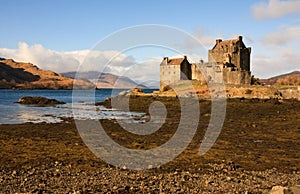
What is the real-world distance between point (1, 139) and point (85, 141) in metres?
5.74

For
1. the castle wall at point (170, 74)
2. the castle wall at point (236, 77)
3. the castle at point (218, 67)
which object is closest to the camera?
the castle wall at point (236, 77)

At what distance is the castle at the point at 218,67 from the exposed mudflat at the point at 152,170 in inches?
2129

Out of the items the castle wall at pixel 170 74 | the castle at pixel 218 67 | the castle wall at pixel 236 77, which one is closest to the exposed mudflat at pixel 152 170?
the castle wall at pixel 236 77

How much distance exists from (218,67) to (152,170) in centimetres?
7009

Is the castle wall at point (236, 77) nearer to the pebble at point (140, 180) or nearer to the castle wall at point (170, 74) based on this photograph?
the castle wall at point (170, 74)

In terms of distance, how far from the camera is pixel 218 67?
268ft

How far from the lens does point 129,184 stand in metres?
12.1

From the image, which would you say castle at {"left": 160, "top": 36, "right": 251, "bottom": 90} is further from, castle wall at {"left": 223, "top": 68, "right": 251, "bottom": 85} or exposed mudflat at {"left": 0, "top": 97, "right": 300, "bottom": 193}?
exposed mudflat at {"left": 0, "top": 97, "right": 300, "bottom": 193}

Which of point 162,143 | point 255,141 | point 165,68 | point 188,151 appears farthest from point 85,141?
point 165,68

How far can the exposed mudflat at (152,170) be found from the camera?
11.8 metres

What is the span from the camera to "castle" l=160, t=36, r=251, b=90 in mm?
79562

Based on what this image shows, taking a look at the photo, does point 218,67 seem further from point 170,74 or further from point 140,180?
point 140,180

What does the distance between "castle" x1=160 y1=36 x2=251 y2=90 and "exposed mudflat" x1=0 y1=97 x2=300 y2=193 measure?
177ft

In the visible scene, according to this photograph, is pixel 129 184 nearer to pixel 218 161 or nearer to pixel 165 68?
pixel 218 161
